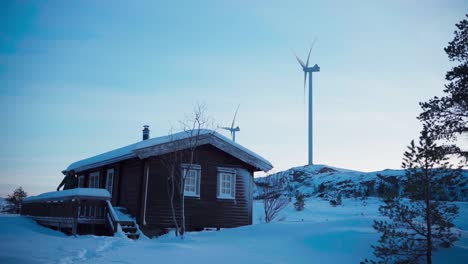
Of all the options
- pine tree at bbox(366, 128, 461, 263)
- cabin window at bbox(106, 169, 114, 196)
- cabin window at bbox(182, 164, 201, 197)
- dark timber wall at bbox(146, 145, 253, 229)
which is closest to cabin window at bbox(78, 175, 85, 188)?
cabin window at bbox(106, 169, 114, 196)

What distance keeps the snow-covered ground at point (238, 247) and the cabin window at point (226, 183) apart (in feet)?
15.5

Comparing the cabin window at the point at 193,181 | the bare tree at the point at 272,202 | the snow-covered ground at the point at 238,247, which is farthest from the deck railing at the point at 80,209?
the bare tree at the point at 272,202

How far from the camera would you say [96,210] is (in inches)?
643

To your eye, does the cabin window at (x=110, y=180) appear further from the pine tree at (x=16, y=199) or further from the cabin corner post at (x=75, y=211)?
the pine tree at (x=16, y=199)

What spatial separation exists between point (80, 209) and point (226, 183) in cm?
650

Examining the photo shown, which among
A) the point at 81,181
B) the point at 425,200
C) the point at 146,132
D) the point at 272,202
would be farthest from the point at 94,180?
the point at 425,200

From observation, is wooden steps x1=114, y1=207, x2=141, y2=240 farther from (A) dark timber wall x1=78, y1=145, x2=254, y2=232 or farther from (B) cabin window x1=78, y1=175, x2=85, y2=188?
(B) cabin window x1=78, y1=175, x2=85, y2=188

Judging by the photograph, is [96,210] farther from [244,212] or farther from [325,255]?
→ [325,255]

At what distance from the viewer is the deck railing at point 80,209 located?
15.1m

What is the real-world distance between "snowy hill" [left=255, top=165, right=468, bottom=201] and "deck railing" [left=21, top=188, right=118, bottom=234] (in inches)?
735

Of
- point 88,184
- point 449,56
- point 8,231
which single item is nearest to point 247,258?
point 449,56

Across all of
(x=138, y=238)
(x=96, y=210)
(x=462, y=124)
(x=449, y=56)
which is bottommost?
(x=138, y=238)

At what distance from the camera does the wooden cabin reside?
17.6 m

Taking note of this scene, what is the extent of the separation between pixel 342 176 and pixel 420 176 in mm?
33151
